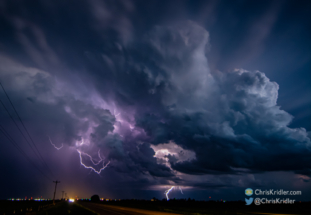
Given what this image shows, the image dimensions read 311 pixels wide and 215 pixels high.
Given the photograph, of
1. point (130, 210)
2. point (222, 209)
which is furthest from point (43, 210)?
point (222, 209)

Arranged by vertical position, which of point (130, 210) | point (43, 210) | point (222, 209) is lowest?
point (222, 209)

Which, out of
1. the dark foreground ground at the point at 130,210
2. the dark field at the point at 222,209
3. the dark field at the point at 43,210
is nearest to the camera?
the dark field at the point at 43,210

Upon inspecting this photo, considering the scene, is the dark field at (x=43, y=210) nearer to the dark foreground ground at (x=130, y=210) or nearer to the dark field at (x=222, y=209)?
the dark foreground ground at (x=130, y=210)

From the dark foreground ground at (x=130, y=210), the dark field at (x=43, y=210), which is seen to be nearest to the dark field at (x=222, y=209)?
the dark foreground ground at (x=130, y=210)

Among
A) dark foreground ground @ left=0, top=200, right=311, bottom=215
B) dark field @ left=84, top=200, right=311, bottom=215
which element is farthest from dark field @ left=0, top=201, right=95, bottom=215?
dark field @ left=84, top=200, right=311, bottom=215

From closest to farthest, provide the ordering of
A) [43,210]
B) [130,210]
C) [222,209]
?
[43,210], [130,210], [222,209]

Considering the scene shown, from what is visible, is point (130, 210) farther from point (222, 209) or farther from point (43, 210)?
point (222, 209)

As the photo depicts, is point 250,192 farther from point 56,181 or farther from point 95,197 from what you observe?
point 95,197

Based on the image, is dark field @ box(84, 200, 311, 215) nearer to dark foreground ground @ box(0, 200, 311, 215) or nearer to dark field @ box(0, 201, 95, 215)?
dark foreground ground @ box(0, 200, 311, 215)

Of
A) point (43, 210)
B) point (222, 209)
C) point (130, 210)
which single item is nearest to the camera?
point (43, 210)

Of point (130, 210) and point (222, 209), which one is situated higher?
point (130, 210)

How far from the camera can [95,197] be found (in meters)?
199

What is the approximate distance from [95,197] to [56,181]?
8062cm

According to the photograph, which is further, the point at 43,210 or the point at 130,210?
the point at 130,210
